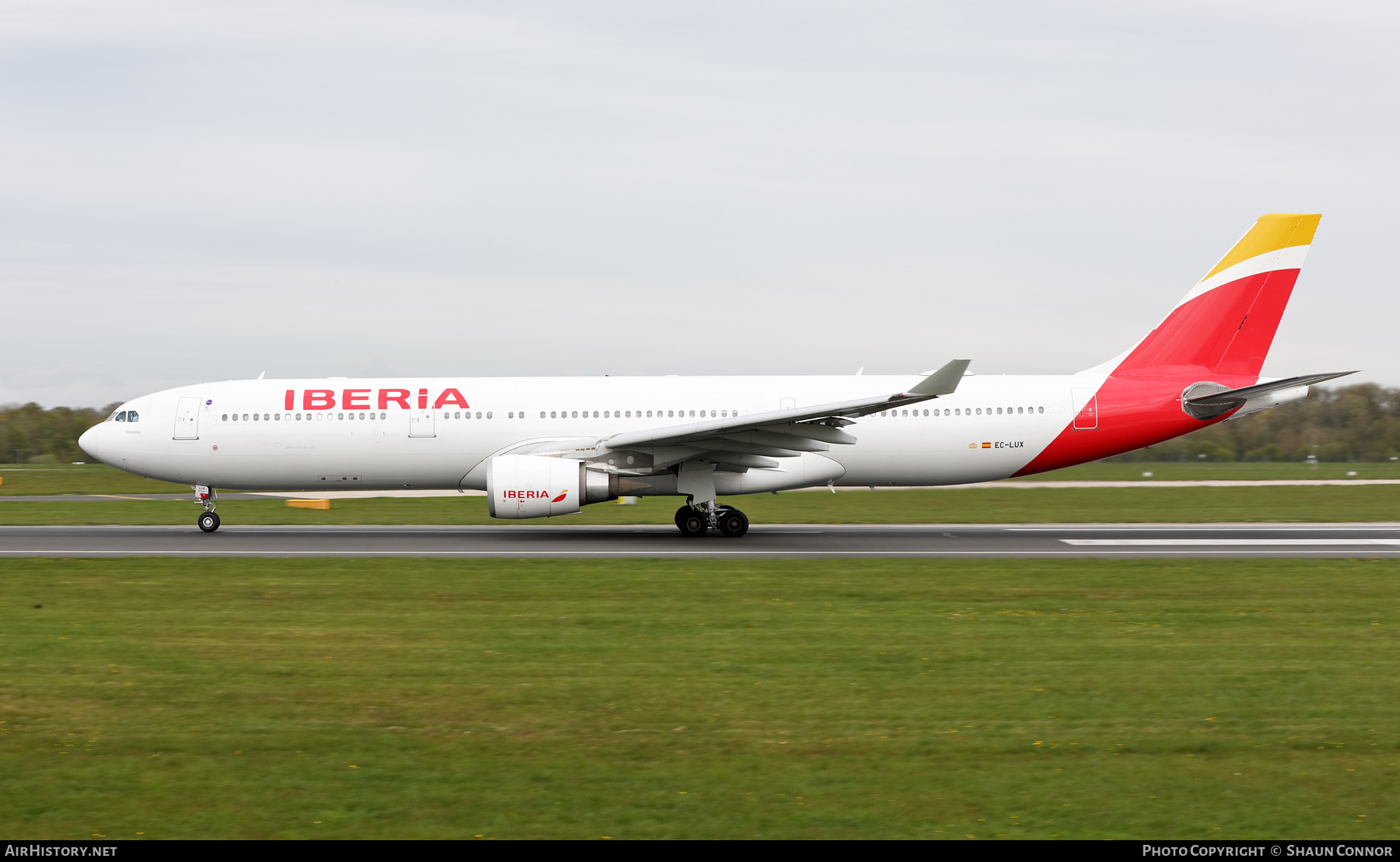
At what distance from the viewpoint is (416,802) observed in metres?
6.06

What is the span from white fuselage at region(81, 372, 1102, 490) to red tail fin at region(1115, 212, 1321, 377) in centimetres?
144

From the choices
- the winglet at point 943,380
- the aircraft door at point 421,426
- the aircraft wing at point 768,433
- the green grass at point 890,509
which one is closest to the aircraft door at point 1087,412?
the aircraft wing at point 768,433

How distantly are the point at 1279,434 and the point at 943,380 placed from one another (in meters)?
45.4

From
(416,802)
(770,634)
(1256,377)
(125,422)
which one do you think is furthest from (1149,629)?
(125,422)

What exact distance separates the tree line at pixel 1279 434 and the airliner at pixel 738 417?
27.7 m

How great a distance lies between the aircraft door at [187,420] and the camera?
2234cm

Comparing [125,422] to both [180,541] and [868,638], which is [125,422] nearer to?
[180,541]

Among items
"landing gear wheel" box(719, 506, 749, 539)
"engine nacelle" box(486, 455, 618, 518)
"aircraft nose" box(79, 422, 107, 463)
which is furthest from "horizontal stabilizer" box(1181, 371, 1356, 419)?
"aircraft nose" box(79, 422, 107, 463)

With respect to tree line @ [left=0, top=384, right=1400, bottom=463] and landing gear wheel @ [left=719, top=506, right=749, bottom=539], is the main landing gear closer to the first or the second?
landing gear wheel @ [left=719, top=506, right=749, bottom=539]

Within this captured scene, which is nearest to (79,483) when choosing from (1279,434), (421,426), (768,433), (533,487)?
(421,426)

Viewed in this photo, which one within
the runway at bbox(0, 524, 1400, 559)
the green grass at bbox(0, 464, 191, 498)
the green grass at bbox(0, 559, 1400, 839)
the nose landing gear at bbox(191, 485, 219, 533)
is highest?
the green grass at bbox(0, 464, 191, 498)

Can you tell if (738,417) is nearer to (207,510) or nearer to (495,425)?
(495,425)

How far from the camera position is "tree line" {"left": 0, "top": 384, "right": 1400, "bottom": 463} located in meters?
52.9

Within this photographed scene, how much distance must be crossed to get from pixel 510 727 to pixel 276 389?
1701 cm
